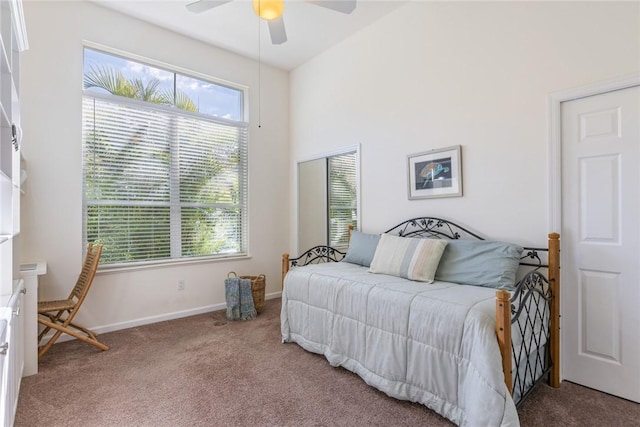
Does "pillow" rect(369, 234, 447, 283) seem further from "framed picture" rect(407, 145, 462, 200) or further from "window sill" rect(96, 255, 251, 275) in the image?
"window sill" rect(96, 255, 251, 275)

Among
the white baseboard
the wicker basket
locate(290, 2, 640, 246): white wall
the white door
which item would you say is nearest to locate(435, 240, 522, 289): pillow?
locate(290, 2, 640, 246): white wall

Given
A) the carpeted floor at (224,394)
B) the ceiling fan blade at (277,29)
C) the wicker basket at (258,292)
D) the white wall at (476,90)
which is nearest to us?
the carpeted floor at (224,394)

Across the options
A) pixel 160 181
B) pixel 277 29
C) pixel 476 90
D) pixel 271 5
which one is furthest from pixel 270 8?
pixel 160 181

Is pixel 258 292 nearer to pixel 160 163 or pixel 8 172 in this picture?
pixel 160 163

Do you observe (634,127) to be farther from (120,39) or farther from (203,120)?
(120,39)

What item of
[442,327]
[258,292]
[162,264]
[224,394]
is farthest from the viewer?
[258,292]

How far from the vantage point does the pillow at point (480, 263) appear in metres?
2.24

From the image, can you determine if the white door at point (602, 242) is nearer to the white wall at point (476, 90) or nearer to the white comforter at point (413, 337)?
the white wall at point (476, 90)

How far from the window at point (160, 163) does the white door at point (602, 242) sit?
344 centimetres

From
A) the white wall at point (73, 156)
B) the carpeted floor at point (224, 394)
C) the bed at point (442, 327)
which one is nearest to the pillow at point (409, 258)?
the bed at point (442, 327)

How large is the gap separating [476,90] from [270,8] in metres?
1.79

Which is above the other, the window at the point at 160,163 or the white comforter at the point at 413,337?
the window at the point at 160,163

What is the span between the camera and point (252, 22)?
3510 millimetres

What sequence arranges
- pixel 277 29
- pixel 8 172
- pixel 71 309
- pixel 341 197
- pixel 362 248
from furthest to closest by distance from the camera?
pixel 341 197, pixel 362 248, pixel 277 29, pixel 71 309, pixel 8 172
